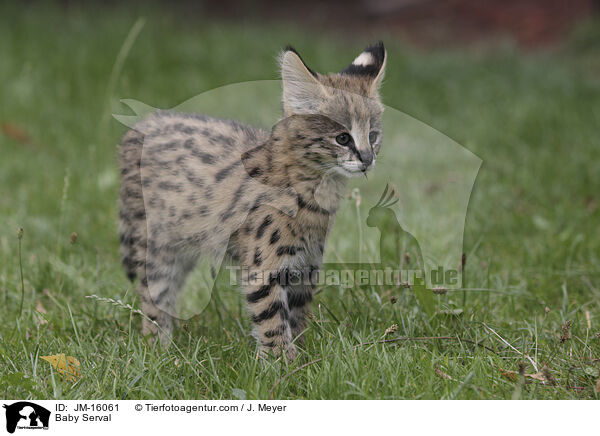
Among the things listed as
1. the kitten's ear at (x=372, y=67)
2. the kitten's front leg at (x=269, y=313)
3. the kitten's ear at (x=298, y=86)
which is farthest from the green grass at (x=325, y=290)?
the kitten's ear at (x=298, y=86)

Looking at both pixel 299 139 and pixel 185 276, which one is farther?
pixel 185 276

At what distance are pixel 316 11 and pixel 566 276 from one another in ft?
38.8

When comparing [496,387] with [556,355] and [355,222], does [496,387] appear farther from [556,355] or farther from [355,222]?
[355,222]

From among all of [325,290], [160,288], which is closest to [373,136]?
[325,290]

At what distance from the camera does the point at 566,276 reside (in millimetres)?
4902

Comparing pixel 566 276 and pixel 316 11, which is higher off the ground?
pixel 316 11

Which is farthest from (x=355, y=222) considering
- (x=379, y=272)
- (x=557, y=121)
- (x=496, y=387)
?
(x=557, y=121)

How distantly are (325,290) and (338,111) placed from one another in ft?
4.96

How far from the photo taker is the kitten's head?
11.4 feet

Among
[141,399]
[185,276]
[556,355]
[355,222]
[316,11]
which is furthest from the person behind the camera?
[316,11]

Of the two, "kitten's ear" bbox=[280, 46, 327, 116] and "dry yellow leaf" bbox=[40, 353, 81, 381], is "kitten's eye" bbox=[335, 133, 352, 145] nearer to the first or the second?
"kitten's ear" bbox=[280, 46, 327, 116]

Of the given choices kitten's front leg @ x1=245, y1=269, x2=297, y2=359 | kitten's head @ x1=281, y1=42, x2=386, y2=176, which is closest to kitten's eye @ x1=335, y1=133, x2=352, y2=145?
kitten's head @ x1=281, y1=42, x2=386, y2=176

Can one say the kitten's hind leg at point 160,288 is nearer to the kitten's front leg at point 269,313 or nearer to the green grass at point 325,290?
the green grass at point 325,290
